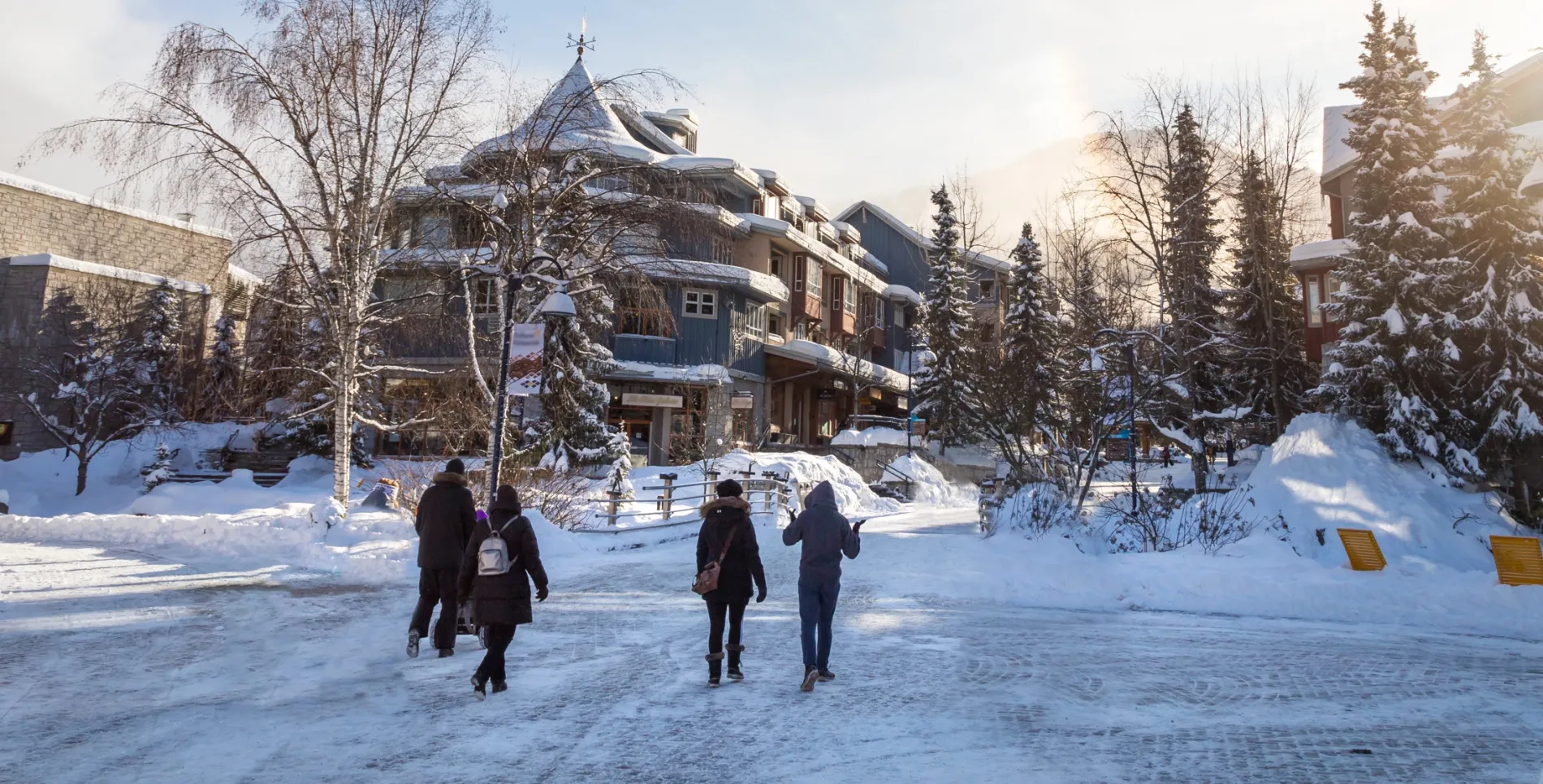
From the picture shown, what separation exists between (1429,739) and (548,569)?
440 inches

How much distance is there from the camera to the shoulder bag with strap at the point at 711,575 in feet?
23.4

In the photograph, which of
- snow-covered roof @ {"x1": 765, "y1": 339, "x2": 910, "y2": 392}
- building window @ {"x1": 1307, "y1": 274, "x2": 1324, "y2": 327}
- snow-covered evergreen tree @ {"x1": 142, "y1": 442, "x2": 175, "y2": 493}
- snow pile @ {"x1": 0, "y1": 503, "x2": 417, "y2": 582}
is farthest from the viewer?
snow-covered roof @ {"x1": 765, "y1": 339, "x2": 910, "y2": 392}

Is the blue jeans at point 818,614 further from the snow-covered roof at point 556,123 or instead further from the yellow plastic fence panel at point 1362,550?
the snow-covered roof at point 556,123

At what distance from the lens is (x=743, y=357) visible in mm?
37375

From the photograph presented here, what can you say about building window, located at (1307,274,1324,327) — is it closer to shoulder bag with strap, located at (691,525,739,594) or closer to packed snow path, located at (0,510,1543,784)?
packed snow path, located at (0,510,1543,784)

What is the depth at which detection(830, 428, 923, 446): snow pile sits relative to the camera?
37750 mm

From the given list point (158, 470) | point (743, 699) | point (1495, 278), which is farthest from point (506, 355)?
point (158, 470)

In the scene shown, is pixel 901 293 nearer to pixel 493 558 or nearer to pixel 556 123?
pixel 556 123

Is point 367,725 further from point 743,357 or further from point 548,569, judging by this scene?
point 743,357

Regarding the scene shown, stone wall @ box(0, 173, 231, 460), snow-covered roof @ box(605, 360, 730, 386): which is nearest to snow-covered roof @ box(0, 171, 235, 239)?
stone wall @ box(0, 173, 231, 460)

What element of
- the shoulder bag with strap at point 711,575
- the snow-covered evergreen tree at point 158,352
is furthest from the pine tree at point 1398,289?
the snow-covered evergreen tree at point 158,352

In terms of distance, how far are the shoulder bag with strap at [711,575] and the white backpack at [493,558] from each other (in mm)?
1438

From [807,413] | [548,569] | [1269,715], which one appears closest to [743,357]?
[807,413]

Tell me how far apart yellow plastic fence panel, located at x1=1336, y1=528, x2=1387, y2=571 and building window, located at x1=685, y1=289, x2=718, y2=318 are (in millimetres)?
25692
